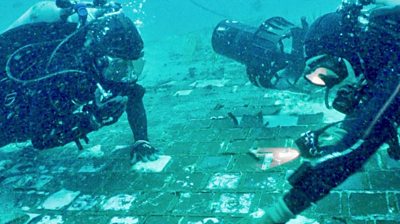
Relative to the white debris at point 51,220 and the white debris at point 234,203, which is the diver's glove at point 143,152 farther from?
the white debris at point 234,203

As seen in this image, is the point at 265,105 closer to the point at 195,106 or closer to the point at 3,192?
the point at 195,106

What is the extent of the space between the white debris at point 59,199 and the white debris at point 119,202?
54cm

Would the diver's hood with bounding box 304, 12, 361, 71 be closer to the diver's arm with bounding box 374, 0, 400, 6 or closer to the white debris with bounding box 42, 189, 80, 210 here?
the diver's arm with bounding box 374, 0, 400, 6

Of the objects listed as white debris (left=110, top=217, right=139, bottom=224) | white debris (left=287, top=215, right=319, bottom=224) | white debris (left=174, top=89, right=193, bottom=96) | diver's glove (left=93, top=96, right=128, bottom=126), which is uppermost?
diver's glove (left=93, top=96, right=128, bottom=126)

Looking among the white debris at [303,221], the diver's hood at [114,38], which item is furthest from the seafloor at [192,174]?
the diver's hood at [114,38]

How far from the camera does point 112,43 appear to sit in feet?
13.9

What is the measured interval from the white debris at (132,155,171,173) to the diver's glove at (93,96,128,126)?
2.95 feet

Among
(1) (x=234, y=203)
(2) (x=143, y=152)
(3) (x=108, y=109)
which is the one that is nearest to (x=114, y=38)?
(3) (x=108, y=109)

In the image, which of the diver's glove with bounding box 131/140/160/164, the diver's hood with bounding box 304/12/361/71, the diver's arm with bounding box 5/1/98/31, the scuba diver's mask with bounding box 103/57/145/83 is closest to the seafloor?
the diver's glove with bounding box 131/140/160/164

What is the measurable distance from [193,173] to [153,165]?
67 centimetres

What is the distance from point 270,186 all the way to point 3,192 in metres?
3.52

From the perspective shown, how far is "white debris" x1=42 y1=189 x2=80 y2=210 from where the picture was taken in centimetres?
411

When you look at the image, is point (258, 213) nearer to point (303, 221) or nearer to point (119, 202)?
point (303, 221)

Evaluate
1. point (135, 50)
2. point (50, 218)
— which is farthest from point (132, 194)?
point (135, 50)
